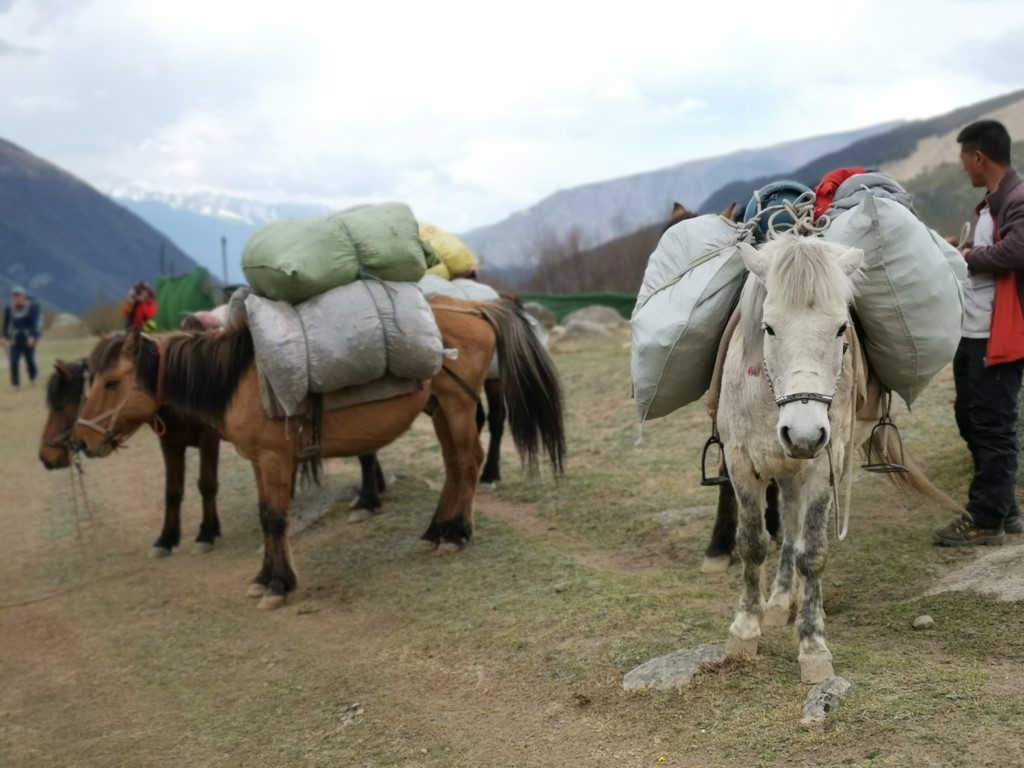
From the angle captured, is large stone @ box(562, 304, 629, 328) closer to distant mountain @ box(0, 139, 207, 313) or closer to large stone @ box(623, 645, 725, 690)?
large stone @ box(623, 645, 725, 690)

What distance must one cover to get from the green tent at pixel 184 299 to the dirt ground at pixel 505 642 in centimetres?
1228

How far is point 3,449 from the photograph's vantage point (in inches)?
478

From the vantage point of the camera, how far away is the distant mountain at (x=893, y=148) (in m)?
52.3

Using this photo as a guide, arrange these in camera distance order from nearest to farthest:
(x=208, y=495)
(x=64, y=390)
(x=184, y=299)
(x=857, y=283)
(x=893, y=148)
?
(x=857, y=283) < (x=64, y=390) < (x=208, y=495) < (x=184, y=299) < (x=893, y=148)

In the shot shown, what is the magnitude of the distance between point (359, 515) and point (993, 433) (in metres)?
4.34

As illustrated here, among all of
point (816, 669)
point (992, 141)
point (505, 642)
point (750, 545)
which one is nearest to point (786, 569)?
point (750, 545)

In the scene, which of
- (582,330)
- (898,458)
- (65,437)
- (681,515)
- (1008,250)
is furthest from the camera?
(582,330)

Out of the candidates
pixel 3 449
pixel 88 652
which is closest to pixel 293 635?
pixel 88 652

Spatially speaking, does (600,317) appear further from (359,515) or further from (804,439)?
(804,439)

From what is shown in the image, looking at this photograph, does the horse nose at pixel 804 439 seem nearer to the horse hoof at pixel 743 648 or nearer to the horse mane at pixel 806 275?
the horse mane at pixel 806 275

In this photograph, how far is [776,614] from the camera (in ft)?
12.9

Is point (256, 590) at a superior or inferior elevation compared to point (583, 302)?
inferior

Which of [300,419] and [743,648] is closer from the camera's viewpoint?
[743,648]

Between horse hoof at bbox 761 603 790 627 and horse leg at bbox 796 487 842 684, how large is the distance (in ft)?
1.35
